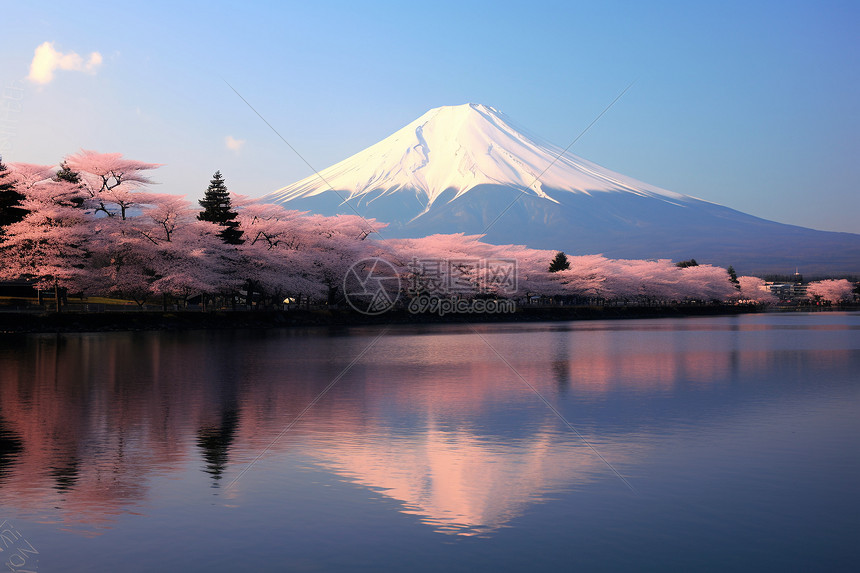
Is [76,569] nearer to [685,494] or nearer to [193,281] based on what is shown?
[685,494]

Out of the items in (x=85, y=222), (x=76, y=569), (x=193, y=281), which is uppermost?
(x=85, y=222)

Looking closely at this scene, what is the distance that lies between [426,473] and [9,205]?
57980 millimetres

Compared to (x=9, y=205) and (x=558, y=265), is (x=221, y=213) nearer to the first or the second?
(x=9, y=205)

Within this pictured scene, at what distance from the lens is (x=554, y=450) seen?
13742 millimetres

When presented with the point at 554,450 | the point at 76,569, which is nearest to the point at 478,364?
the point at 554,450

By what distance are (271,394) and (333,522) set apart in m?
12.4

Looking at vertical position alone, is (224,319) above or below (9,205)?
below

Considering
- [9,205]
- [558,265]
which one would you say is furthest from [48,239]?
[558,265]

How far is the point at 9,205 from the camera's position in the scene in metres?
59.5

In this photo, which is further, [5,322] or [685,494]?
[5,322]

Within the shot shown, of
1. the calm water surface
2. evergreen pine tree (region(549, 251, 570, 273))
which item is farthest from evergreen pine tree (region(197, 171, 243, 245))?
evergreen pine tree (region(549, 251, 570, 273))

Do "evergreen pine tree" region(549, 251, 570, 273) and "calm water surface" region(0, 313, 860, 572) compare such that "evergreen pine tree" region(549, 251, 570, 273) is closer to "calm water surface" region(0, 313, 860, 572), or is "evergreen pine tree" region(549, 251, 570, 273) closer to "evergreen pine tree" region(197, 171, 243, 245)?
"evergreen pine tree" region(197, 171, 243, 245)

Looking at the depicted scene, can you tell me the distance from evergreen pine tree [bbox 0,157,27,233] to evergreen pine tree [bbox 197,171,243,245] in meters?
16.3

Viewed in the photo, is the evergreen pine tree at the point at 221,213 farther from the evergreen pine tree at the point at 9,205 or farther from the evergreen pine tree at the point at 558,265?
the evergreen pine tree at the point at 558,265
